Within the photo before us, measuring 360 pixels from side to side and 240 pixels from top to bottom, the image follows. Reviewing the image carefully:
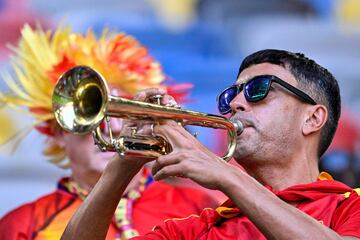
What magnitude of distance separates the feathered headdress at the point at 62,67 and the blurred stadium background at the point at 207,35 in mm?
1089

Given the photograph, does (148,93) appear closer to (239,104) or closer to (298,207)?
(239,104)

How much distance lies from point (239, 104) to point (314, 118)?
296mm

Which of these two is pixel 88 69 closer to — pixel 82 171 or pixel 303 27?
pixel 82 171

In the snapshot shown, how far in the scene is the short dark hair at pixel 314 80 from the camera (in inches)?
146

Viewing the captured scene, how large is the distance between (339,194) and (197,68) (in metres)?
3.33

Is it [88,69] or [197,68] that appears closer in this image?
[88,69]

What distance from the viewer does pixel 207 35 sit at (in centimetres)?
671

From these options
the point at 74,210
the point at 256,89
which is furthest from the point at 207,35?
the point at 256,89

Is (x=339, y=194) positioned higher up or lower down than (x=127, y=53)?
lower down

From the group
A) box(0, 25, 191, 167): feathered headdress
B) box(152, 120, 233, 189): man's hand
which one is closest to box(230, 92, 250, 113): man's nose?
box(152, 120, 233, 189): man's hand

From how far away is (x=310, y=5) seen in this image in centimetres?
681

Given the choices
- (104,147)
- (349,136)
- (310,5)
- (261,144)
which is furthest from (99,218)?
(310,5)

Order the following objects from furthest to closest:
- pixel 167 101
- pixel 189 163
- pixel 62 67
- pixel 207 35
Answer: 1. pixel 207 35
2. pixel 62 67
3. pixel 167 101
4. pixel 189 163

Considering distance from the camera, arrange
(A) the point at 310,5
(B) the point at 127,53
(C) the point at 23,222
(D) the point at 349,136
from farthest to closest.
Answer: (A) the point at 310,5
(D) the point at 349,136
(B) the point at 127,53
(C) the point at 23,222
